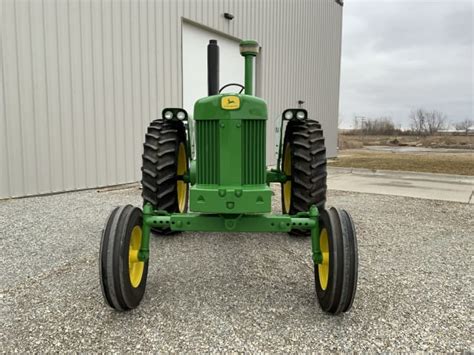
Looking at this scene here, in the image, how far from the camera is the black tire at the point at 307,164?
3.09 meters

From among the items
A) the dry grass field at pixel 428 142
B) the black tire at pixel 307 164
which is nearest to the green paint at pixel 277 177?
the black tire at pixel 307 164

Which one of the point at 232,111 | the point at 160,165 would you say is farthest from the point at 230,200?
the point at 160,165

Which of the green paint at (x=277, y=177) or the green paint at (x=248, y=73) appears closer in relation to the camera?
the green paint at (x=248, y=73)

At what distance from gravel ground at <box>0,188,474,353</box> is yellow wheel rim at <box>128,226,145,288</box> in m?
0.16

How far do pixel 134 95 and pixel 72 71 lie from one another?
1.21 meters

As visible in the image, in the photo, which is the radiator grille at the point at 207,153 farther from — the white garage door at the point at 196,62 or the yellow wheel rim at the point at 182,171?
the white garage door at the point at 196,62

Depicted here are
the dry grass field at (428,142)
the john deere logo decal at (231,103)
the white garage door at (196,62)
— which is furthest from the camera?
the dry grass field at (428,142)

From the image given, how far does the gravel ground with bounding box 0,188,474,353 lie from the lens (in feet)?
6.38

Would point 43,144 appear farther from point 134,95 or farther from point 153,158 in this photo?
point 153,158

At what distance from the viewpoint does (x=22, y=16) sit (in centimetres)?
521

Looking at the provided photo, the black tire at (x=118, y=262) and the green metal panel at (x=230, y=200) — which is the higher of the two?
the green metal panel at (x=230, y=200)

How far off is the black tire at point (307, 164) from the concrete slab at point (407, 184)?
3792mm

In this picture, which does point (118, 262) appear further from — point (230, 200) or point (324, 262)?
point (324, 262)

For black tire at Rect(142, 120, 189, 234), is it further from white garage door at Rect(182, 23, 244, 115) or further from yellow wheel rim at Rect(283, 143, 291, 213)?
white garage door at Rect(182, 23, 244, 115)
